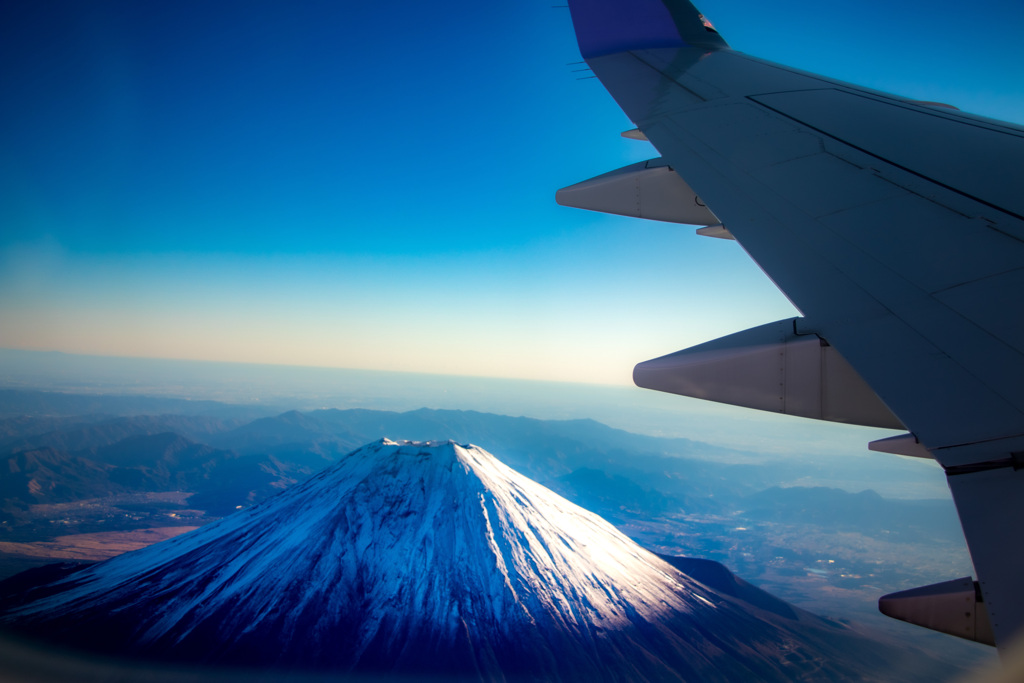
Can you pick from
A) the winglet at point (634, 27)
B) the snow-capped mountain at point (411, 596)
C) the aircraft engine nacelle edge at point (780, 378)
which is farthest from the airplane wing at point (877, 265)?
the snow-capped mountain at point (411, 596)

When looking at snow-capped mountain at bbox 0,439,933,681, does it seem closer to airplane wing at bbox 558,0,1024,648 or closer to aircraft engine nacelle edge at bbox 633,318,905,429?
aircraft engine nacelle edge at bbox 633,318,905,429

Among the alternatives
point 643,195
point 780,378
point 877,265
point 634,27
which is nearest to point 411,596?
point 643,195

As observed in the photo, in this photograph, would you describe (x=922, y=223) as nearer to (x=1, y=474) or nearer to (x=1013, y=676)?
(x=1013, y=676)

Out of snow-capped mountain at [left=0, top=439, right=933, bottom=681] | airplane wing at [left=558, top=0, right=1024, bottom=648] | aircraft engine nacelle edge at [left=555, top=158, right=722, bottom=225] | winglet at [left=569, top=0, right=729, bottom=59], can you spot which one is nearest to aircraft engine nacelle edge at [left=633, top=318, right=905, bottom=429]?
airplane wing at [left=558, top=0, right=1024, bottom=648]

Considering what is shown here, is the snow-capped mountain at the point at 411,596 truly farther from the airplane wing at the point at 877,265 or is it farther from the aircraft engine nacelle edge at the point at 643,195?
the airplane wing at the point at 877,265

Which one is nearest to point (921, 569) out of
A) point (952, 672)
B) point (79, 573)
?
point (952, 672)

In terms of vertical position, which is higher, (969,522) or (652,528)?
(969,522)
